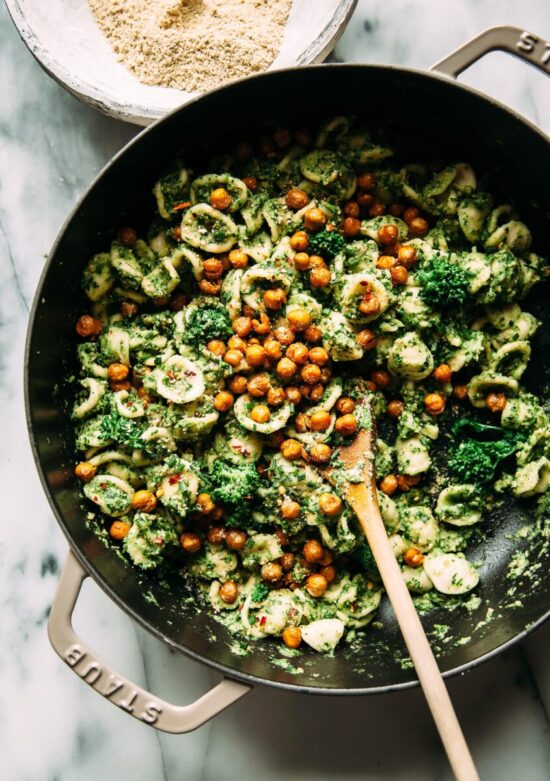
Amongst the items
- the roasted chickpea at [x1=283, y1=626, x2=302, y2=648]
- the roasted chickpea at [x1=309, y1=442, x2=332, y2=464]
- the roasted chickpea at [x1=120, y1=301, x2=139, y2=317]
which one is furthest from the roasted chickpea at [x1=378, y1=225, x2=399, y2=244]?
the roasted chickpea at [x1=283, y1=626, x2=302, y2=648]

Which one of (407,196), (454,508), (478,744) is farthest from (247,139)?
(478,744)

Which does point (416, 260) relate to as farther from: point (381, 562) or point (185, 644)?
point (185, 644)

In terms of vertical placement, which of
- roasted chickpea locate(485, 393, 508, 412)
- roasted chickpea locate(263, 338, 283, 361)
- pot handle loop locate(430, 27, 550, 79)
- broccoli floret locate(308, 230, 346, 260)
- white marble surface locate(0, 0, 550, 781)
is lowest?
white marble surface locate(0, 0, 550, 781)

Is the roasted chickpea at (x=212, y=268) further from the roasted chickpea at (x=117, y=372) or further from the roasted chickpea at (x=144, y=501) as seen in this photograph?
the roasted chickpea at (x=144, y=501)

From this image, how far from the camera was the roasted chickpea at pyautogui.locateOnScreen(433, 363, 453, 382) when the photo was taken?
4469mm

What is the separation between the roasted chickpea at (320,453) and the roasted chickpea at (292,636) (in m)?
0.95

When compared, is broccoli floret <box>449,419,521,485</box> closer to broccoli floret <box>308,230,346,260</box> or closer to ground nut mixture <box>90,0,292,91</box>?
broccoli floret <box>308,230,346,260</box>

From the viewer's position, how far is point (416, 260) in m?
4.52

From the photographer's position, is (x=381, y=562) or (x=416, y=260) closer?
(x=381, y=562)

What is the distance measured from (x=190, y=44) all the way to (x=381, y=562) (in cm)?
313

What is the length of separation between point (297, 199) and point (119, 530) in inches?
83.9

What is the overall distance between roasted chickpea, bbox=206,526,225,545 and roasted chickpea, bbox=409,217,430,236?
6.77 feet

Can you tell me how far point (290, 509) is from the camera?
4.30 m

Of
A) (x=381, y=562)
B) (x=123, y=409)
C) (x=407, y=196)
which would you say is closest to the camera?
(x=381, y=562)
